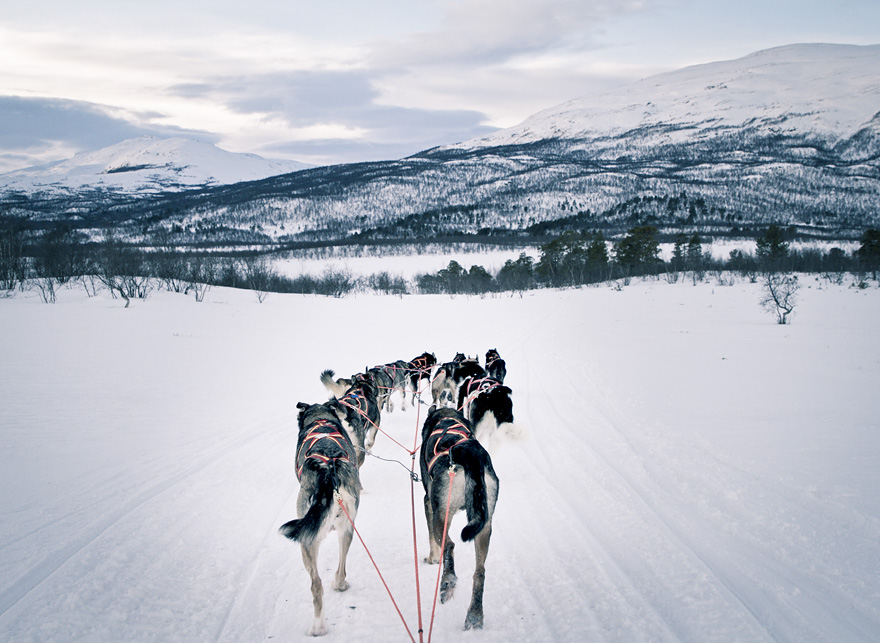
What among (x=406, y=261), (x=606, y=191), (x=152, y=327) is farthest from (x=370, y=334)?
(x=606, y=191)

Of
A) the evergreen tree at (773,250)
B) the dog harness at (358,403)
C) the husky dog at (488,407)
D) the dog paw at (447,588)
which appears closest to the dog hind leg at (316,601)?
the dog paw at (447,588)

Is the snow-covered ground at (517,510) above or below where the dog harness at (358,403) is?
below

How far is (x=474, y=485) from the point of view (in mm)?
3475

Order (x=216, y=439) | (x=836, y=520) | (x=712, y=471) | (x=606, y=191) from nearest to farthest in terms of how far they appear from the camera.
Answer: (x=836, y=520)
(x=712, y=471)
(x=216, y=439)
(x=606, y=191)

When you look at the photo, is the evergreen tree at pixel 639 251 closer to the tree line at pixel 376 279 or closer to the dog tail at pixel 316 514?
the tree line at pixel 376 279

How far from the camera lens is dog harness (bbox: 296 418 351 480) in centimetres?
378

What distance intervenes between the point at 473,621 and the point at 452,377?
558 cm

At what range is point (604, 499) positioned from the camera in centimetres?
512

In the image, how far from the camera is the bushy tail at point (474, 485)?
3.16 meters

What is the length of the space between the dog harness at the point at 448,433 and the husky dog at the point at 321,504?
0.74m

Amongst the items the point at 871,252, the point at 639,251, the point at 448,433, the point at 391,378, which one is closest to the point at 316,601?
the point at 448,433

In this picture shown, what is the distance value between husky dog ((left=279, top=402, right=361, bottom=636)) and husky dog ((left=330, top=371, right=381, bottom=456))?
1224 millimetres

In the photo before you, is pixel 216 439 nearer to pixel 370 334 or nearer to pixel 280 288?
pixel 370 334

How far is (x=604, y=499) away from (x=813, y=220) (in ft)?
528
